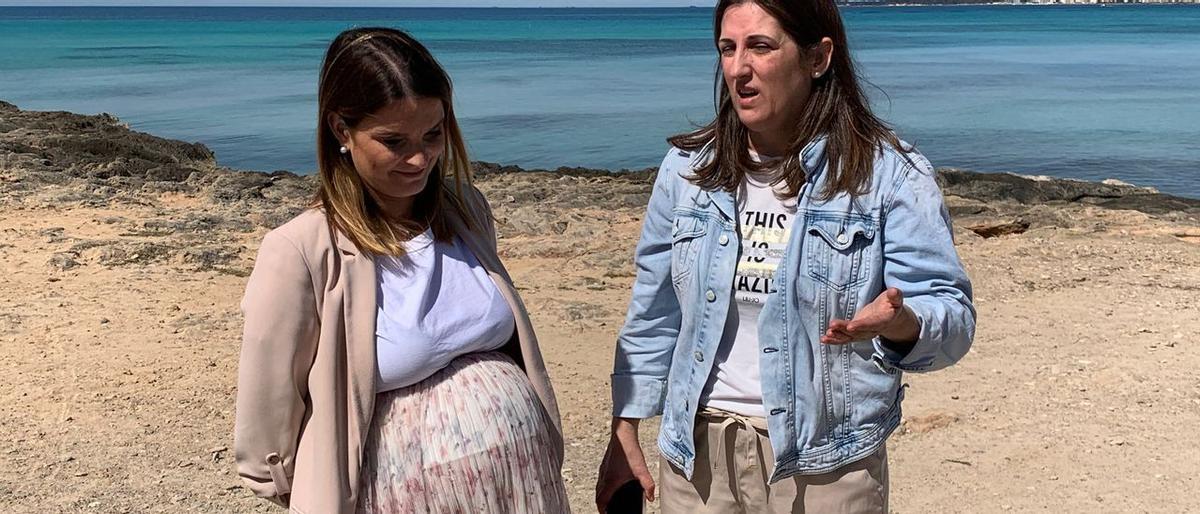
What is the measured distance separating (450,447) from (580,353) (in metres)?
4.40

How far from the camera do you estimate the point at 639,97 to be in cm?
3052

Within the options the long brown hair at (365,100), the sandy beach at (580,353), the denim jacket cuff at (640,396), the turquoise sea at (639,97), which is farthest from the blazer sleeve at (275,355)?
the turquoise sea at (639,97)

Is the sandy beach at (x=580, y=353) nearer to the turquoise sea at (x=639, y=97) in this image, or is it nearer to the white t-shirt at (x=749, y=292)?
the turquoise sea at (x=639, y=97)

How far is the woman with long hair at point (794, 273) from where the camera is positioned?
7.98 ft

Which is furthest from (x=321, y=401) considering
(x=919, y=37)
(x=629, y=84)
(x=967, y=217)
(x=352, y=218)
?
(x=919, y=37)

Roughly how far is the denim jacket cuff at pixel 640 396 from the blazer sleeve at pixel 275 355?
0.75 metres

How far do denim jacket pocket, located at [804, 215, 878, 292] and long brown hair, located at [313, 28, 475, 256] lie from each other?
0.77m

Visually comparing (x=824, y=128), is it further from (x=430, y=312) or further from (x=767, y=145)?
(x=430, y=312)

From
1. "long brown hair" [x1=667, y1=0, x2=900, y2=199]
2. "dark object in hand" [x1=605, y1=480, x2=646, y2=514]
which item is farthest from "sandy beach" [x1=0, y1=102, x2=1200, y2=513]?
"long brown hair" [x1=667, y1=0, x2=900, y2=199]

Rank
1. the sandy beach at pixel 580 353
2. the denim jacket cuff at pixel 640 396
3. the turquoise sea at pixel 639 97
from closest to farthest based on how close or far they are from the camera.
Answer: the denim jacket cuff at pixel 640 396 < the sandy beach at pixel 580 353 < the turquoise sea at pixel 639 97

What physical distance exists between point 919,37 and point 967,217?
59427mm

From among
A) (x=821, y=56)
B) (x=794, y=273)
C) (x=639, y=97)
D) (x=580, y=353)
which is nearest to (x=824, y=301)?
(x=794, y=273)

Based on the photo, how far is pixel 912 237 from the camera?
7.85ft

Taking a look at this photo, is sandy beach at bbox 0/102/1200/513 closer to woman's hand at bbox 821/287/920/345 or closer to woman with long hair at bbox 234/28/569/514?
woman with long hair at bbox 234/28/569/514
